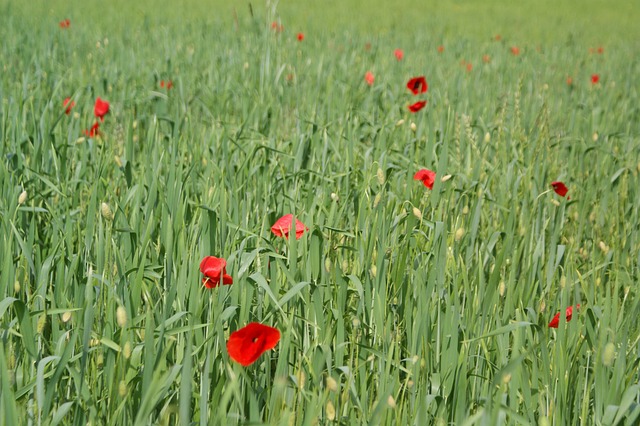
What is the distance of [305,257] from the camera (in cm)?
145

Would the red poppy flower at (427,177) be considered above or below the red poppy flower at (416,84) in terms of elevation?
below

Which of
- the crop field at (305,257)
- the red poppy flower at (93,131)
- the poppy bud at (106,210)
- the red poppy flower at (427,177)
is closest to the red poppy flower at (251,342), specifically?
the crop field at (305,257)

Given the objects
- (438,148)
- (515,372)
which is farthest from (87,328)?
(438,148)

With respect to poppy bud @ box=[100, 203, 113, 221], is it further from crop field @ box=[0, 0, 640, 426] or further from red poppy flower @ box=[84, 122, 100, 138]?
red poppy flower @ box=[84, 122, 100, 138]

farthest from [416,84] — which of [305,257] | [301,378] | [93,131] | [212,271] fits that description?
[301,378]

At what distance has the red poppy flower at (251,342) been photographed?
992mm

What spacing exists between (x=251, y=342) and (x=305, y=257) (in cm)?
46

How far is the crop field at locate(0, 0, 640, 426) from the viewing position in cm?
114

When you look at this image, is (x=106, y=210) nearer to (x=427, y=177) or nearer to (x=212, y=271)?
(x=212, y=271)

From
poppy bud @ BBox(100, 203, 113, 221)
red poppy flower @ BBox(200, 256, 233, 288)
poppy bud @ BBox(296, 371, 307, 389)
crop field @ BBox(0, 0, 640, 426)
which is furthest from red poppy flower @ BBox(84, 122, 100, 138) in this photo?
poppy bud @ BBox(296, 371, 307, 389)

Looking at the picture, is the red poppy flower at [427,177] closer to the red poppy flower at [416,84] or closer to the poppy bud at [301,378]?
the poppy bud at [301,378]

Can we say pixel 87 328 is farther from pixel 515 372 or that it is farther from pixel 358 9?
pixel 358 9

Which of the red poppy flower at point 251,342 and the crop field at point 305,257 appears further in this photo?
the crop field at point 305,257

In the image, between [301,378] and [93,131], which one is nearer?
[301,378]
